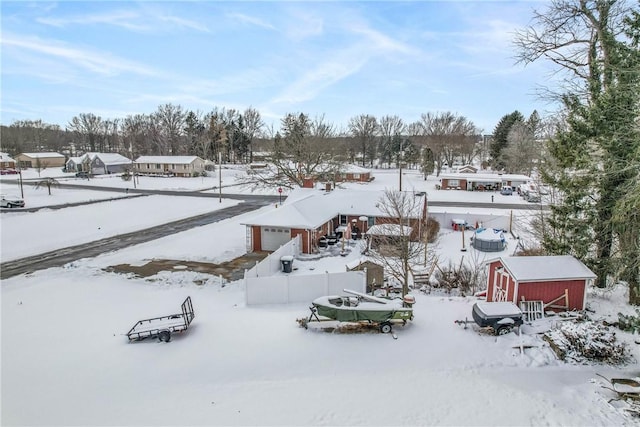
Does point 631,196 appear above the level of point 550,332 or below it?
above

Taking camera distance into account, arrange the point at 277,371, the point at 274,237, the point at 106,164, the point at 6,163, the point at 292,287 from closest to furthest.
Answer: the point at 277,371
the point at 292,287
the point at 274,237
the point at 106,164
the point at 6,163

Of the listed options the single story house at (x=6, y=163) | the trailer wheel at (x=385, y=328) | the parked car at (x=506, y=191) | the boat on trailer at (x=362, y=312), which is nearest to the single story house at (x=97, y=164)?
the single story house at (x=6, y=163)

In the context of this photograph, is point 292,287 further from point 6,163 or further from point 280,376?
point 6,163

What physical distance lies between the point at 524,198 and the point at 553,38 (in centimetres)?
3456

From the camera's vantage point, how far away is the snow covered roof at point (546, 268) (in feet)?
43.1

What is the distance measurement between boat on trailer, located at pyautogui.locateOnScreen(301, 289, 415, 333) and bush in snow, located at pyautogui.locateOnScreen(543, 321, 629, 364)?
419 cm

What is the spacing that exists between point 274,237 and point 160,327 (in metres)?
12.0

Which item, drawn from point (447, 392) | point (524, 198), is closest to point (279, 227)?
point (447, 392)

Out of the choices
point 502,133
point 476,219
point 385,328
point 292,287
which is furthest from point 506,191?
point 385,328

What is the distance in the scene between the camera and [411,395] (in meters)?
9.29

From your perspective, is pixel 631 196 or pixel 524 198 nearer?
pixel 631 196

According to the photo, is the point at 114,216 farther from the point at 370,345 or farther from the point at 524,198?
the point at 524,198

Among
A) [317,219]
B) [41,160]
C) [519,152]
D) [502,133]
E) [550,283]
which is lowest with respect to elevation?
[550,283]

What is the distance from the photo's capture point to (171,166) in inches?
2874
